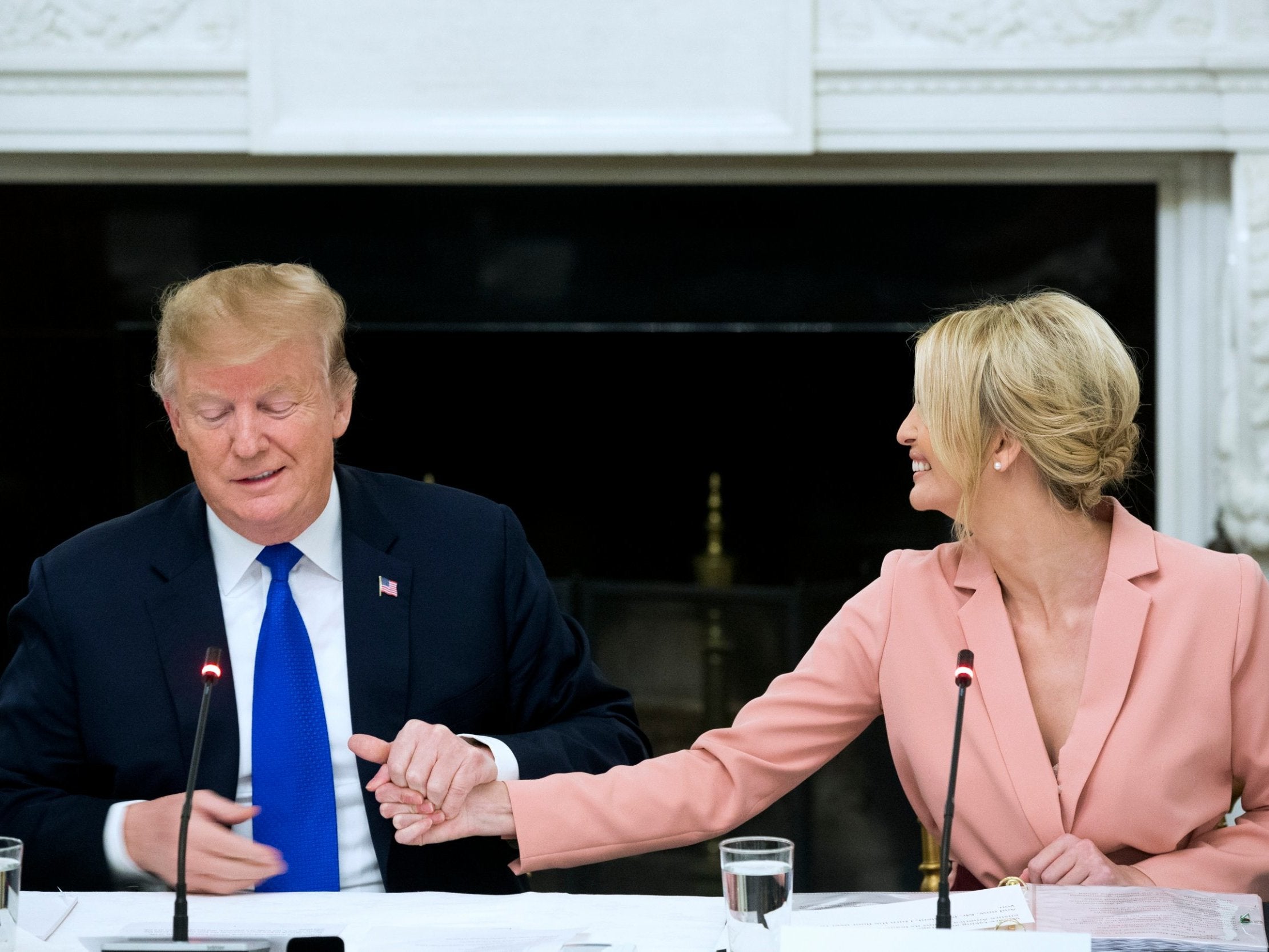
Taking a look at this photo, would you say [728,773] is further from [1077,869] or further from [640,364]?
[640,364]

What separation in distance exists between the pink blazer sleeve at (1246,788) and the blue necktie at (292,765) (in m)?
0.98

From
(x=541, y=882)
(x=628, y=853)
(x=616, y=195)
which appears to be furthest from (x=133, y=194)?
(x=628, y=853)

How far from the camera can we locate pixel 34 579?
1.85m

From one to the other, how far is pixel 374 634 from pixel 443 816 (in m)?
0.31

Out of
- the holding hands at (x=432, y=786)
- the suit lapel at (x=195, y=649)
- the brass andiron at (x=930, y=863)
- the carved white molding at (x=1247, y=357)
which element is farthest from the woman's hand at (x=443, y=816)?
the carved white molding at (x=1247, y=357)

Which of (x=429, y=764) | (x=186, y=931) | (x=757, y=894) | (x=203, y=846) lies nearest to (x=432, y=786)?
(x=429, y=764)

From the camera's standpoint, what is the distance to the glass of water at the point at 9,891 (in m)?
1.28

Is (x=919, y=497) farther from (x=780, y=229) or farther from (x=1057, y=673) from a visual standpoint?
(x=780, y=229)

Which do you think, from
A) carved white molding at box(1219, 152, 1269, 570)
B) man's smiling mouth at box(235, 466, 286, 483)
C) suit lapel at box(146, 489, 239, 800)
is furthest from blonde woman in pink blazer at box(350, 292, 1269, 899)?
carved white molding at box(1219, 152, 1269, 570)

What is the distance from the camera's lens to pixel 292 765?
1.75 metres

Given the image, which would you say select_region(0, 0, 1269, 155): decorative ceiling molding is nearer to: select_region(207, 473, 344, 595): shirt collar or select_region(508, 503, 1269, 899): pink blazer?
select_region(207, 473, 344, 595): shirt collar

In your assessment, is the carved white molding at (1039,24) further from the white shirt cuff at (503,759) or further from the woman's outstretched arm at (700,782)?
the white shirt cuff at (503,759)

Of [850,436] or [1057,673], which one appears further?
[850,436]

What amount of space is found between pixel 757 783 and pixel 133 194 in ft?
7.76
